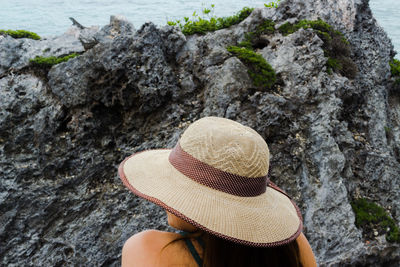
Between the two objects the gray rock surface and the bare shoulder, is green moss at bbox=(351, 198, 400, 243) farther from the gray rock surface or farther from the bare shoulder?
the bare shoulder

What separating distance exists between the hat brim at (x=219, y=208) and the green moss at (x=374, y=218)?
2.83 metres

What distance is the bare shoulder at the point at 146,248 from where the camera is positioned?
1.57m

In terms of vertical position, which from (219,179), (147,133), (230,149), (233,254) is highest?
(230,149)

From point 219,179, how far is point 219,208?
14 centimetres

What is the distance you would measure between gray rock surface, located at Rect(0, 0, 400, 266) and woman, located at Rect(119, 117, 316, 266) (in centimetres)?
239

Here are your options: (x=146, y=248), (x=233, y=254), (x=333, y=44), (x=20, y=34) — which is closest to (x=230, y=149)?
(x=233, y=254)

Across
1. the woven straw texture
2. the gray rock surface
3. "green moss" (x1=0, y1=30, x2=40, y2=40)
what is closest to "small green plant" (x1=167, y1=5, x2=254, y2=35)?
the gray rock surface

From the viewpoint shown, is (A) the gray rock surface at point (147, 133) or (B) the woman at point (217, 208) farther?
(A) the gray rock surface at point (147, 133)

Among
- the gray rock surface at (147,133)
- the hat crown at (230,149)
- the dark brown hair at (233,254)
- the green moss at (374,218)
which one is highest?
the hat crown at (230,149)

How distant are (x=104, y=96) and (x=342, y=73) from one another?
12.6 ft

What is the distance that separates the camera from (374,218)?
4.13m

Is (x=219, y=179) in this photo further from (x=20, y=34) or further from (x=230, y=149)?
(x=20, y=34)

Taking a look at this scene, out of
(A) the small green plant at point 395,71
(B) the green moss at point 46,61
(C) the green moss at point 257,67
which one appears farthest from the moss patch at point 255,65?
(A) the small green plant at point 395,71

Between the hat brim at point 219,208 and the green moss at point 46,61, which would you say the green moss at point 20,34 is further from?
the hat brim at point 219,208
